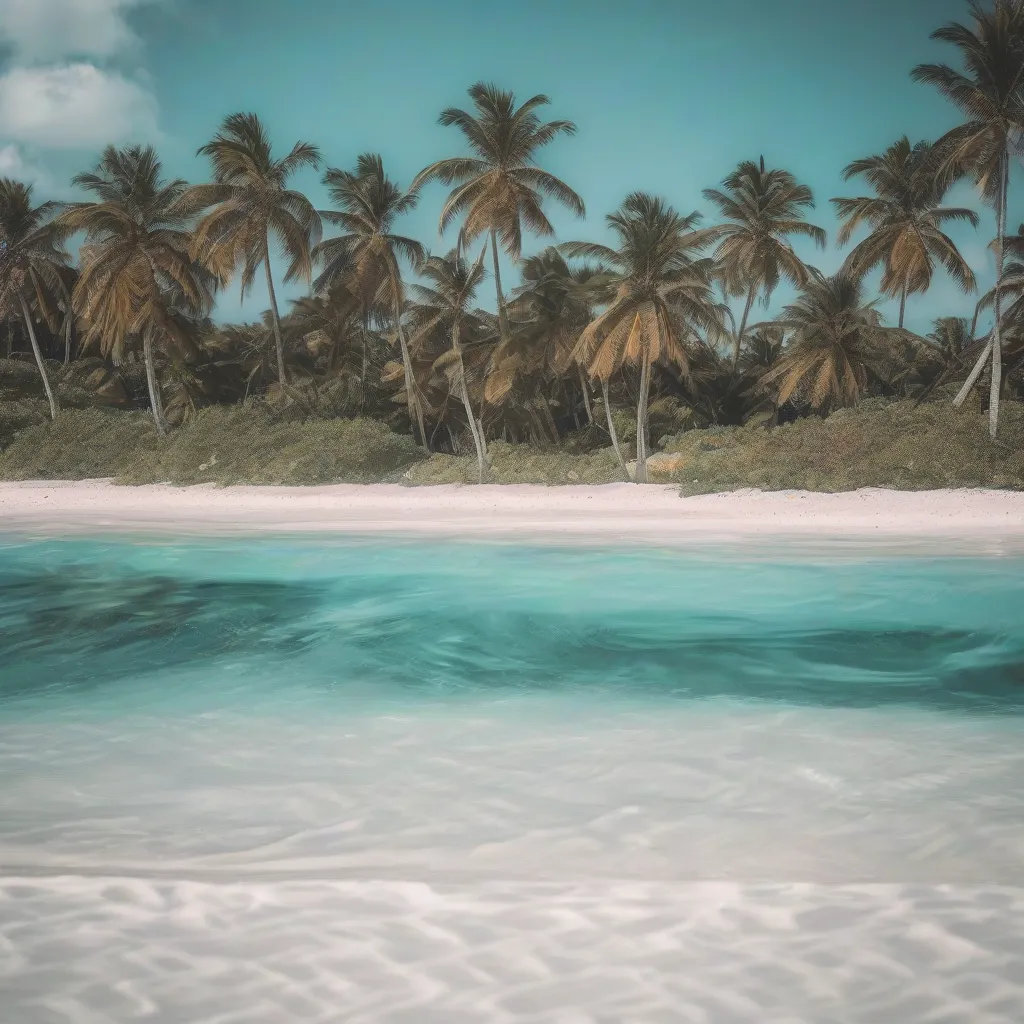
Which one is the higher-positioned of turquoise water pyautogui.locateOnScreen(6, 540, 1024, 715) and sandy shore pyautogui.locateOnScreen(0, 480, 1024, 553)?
sandy shore pyautogui.locateOnScreen(0, 480, 1024, 553)

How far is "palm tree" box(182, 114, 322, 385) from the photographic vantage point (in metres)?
25.2

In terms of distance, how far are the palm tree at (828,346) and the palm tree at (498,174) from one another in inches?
300

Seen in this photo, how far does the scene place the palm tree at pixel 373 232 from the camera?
82.0ft

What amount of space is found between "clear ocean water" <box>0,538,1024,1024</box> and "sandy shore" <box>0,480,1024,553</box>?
4409 millimetres

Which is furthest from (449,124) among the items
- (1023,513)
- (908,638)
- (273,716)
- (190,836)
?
(190,836)

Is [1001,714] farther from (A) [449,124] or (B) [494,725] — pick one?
(A) [449,124]

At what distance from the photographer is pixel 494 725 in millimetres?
5520

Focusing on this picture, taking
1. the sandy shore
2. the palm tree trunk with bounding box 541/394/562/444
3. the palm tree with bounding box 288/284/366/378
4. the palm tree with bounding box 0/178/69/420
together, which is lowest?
the sandy shore

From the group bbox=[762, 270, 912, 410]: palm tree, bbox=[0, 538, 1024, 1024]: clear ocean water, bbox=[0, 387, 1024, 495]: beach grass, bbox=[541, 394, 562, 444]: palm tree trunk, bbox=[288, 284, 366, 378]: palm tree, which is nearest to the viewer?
bbox=[0, 538, 1024, 1024]: clear ocean water

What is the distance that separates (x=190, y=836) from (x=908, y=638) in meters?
6.45

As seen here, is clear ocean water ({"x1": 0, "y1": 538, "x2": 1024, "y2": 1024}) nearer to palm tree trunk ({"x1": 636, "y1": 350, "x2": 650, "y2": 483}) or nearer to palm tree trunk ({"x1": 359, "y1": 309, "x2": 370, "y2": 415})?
palm tree trunk ({"x1": 636, "y1": 350, "x2": 650, "y2": 483})

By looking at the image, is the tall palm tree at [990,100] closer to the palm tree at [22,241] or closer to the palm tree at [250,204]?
the palm tree at [250,204]

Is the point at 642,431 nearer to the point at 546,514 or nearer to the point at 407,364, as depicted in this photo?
the point at 546,514

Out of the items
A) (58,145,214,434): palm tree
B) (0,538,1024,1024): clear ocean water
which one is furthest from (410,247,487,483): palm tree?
(0,538,1024,1024): clear ocean water
